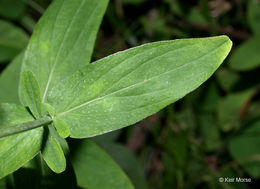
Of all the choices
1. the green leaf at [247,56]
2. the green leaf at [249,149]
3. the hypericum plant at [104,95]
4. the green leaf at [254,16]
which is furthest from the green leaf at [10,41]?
the green leaf at [249,149]

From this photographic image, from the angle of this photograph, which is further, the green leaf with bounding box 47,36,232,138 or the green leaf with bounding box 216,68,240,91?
the green leaf with bounding box 216,68,240,91

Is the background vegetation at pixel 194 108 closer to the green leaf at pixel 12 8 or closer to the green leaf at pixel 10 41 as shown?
the green leaf at pixel 12 8

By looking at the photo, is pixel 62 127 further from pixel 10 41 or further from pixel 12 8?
pixel 12 8

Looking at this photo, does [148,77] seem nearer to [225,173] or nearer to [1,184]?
[1,184]

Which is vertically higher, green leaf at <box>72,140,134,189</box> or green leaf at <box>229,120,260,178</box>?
green leaf at <box>72,140,134,189</box>

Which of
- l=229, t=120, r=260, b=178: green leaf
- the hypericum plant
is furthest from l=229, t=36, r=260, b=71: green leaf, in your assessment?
the hypericum plant

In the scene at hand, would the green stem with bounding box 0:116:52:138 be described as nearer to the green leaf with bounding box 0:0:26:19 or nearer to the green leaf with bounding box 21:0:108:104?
the green leaf with bounding box 21:0:108:104
